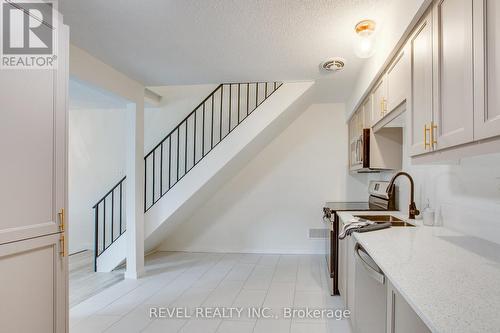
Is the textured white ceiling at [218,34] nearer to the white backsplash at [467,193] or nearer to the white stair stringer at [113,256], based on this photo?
the white backsplash at [467,193]

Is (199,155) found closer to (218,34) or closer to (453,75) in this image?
(218,34)

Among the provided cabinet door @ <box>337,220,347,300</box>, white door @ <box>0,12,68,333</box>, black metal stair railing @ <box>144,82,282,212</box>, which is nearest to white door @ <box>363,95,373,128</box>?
cabinet door @ <box>337,220,347,300</box>

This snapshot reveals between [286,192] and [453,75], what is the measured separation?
140 inches

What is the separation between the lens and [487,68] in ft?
3.17

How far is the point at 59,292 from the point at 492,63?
2.20 meters

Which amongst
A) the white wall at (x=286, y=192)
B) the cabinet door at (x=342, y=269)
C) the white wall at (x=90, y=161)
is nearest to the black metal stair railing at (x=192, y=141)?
the white wall at (x=90, y=161)

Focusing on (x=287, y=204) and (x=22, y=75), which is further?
(x=287, y=204)

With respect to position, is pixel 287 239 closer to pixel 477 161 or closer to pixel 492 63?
pixel 477 161

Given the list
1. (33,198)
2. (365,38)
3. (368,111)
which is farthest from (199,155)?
(33,198)

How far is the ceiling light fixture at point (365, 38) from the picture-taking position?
6.85 ft

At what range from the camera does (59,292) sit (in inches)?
62.1

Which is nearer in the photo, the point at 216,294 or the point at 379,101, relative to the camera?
the point at 379,101

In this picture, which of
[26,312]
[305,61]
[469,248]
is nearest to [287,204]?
[305,61]

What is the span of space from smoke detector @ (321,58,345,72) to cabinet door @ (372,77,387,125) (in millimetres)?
459
